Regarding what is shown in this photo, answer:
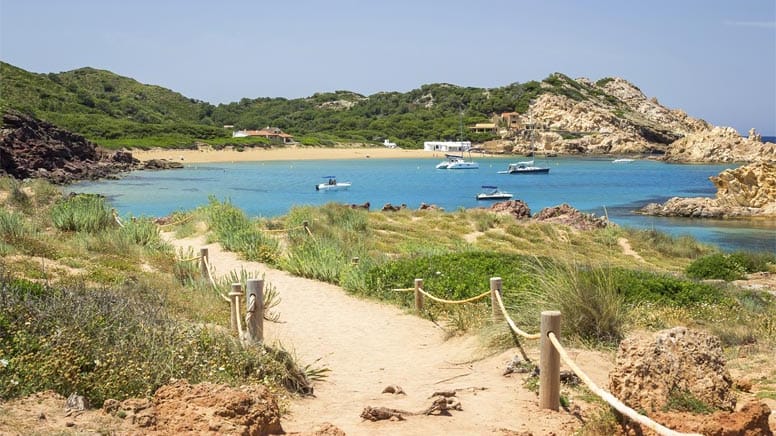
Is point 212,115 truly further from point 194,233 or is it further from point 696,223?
point 194,233

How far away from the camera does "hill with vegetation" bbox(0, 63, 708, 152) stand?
11025 cm

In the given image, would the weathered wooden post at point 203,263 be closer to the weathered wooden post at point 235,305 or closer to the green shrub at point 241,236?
the green shrub at point 241,236

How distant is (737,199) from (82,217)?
1597 inches

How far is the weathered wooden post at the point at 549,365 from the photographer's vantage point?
5.85m

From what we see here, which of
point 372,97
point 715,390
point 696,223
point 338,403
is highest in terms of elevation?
point 372,97

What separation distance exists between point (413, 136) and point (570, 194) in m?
84.2

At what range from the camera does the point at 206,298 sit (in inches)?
426

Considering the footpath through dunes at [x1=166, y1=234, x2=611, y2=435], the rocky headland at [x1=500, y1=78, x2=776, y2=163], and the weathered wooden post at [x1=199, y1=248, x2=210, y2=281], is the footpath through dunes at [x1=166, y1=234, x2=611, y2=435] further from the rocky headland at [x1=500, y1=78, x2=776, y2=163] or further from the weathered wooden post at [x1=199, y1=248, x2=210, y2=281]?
the rocky headland at [x1=500, y1=78, x2=776, y2=163]

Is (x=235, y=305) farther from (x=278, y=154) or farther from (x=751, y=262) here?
(x=278, y=154)

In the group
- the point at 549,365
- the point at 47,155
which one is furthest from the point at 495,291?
the point at 47,155

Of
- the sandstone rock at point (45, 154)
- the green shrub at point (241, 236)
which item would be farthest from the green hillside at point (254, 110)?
the green shrub at point (241, 236)

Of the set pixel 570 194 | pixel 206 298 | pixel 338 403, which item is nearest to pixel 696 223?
pixel 570 194

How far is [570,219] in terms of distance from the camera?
3412 cm

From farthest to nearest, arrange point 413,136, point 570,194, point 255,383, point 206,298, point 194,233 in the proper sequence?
1. point 413,136
2. point 570,194
3. point 194,233
4. point 206,298
5. point 255,383
